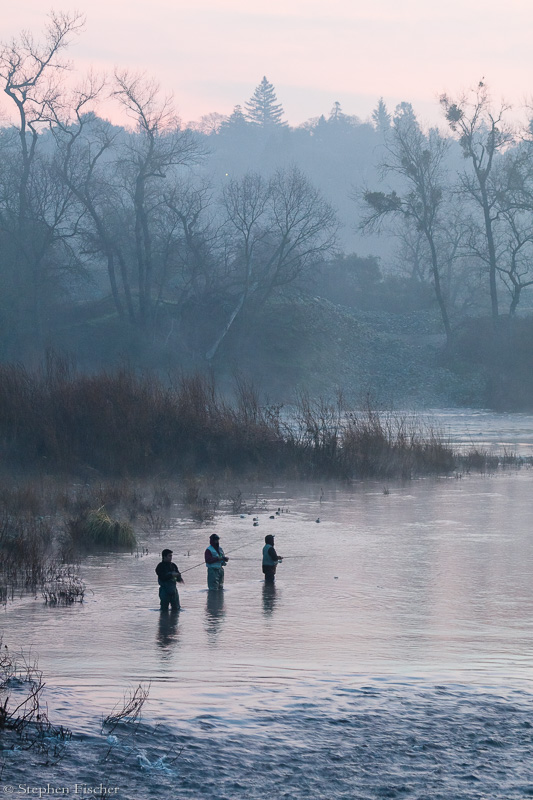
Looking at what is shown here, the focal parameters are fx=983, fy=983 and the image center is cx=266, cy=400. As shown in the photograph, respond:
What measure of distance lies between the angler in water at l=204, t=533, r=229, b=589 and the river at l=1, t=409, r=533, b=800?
0.18m

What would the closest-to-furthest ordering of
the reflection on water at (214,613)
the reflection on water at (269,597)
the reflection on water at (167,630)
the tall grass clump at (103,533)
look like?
the reflection on water at (167,630)
the reflection on water at (214,613)
the reflection on water at (269,597)
the tall grass clump at (103,533)

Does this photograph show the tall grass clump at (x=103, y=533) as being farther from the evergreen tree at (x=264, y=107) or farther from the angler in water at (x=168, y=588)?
the evergreen tree at (x=264, y=107)

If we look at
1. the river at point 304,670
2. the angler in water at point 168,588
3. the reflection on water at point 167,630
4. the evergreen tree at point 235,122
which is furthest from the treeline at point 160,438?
the evergreen tree at point 235,122

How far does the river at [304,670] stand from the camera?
5988mm

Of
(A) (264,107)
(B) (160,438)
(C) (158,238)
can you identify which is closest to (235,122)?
(A) (264,107)

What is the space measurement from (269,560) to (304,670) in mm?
3842

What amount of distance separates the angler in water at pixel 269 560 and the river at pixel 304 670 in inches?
7.8

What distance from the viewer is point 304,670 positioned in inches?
324

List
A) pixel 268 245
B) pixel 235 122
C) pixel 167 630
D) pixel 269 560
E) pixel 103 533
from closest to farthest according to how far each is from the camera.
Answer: pixel 167 630, pixel 269 560, pixel 103 533, pixel 268 245, pixel 235 122

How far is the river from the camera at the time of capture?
5.99 metres

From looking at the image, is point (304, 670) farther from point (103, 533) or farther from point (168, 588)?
point (103, 533)

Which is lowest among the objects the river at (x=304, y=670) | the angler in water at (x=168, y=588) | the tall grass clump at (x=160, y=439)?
the river at (x=304, y=670)

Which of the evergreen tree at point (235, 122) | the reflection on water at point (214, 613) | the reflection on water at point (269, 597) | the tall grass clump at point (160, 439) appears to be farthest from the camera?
the evergreen tree at point (235, 122)

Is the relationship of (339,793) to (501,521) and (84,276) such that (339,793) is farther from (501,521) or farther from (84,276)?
(84,276)
